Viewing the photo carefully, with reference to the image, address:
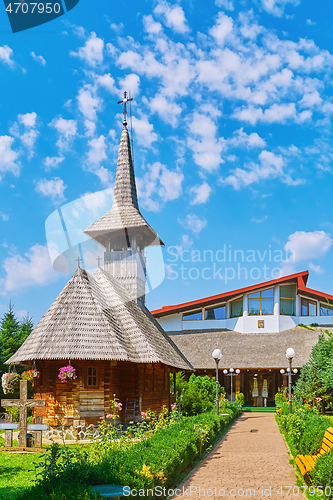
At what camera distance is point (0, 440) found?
13.5m

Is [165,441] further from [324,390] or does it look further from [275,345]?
[275,345]

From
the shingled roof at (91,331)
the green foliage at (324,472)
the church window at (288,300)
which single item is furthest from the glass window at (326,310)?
the green foliage at (324,472)

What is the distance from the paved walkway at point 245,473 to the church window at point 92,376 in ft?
14.1

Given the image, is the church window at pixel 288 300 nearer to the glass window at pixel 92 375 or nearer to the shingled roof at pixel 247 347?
the shingled roof at pixel 247 347

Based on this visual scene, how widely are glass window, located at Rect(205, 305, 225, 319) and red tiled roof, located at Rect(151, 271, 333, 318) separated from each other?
0.51 m

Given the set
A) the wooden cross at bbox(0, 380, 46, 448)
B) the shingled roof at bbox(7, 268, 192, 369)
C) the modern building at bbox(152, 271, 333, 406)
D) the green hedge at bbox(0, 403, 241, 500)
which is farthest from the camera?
the modern building at bbox(152, 271, 333, 406)

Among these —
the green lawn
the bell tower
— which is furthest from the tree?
the green lawn

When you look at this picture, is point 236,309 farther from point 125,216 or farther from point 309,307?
point 125,216

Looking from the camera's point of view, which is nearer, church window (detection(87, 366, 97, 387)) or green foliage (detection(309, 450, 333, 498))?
green foliage (detection(309, 450, 333, 498))

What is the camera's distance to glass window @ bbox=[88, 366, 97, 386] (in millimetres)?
14570

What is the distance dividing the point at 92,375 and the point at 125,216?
8.82 metres

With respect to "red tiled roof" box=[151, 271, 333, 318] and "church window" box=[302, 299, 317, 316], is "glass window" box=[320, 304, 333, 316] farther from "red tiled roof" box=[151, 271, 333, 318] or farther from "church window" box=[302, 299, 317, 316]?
"red tiled roof" box=[151, 271, 333, 318]

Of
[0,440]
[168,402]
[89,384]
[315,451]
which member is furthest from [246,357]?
[315,451]

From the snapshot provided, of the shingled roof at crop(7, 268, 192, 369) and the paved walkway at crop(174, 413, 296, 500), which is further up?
the shingled roof at crop(7, 268, 192, 369)
